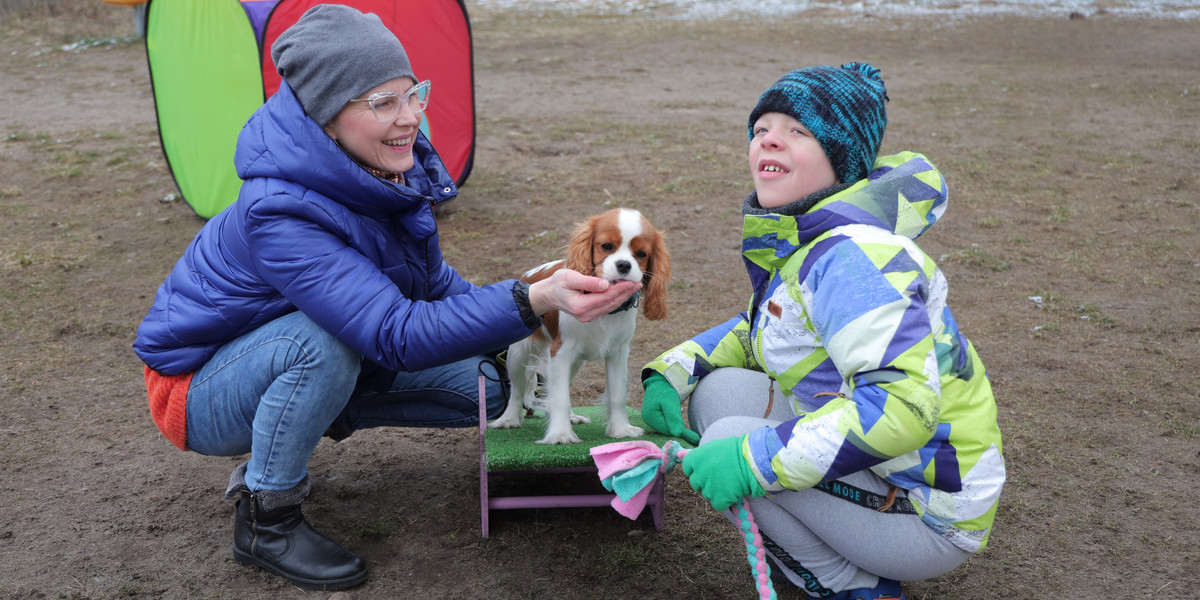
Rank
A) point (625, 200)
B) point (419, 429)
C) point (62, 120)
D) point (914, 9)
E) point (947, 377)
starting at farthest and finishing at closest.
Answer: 1. point (914, 9)
2. point (62, 120)
3. point (625, 200)
4. point (419, 429)
5. point (947, 377)

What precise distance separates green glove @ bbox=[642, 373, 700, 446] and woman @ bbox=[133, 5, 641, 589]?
0.40m

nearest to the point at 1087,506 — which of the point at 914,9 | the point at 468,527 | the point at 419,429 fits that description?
the point at 468,527

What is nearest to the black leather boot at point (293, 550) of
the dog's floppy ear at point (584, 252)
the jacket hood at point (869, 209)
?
the dog's floppy ear at point (584, 252)

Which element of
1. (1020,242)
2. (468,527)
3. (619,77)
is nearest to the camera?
(468,527)

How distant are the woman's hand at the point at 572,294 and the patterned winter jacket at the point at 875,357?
43 centimetres

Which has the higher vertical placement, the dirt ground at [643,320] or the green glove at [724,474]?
the green glove at [724,474]

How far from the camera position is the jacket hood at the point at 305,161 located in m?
2.63

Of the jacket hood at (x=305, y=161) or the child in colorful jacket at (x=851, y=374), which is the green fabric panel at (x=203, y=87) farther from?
the child in colorful jacket at (x=851, y=374)

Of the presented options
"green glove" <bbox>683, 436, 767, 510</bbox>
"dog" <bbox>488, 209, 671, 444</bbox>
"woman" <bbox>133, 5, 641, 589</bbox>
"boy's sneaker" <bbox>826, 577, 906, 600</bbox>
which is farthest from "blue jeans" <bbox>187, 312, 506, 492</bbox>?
"boy's sneaker" <bbox>826, 577, 906, 600</bbox>

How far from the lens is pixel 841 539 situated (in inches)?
95.7

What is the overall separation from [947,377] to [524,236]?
4.34 meters

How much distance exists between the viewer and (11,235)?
21.0 ft

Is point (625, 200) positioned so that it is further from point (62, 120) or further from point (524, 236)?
point (62, 120)

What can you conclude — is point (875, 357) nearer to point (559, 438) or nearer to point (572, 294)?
point (572, 294)
